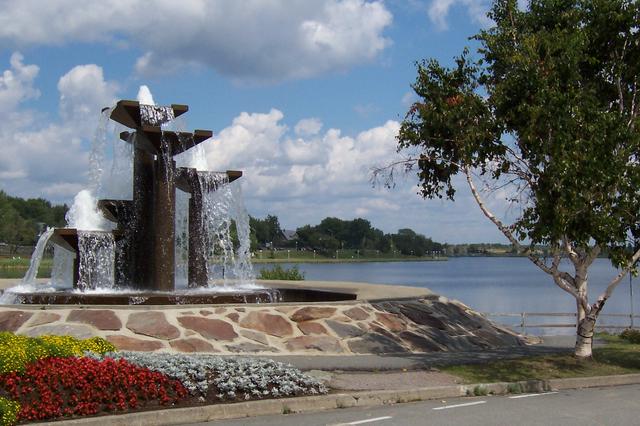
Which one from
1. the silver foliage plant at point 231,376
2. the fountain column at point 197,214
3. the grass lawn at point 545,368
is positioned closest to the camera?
the silver foliage plant at point 231,376

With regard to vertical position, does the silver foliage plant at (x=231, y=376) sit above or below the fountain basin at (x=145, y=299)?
below

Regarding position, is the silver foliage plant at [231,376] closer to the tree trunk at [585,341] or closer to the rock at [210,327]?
the rock at [210,327]

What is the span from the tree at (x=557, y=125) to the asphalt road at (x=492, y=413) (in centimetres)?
316

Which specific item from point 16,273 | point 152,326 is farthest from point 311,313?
point 16,273

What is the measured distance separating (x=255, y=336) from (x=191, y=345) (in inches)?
53.7

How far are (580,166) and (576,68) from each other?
6.75ft

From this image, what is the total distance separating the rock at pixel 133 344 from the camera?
1358cm

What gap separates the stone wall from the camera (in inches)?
551

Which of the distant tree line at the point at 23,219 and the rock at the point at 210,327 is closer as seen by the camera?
the rock at the point at 210,327

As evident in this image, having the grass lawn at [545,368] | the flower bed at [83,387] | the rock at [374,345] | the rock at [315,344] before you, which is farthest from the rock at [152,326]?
the grass lawn at [545,368]

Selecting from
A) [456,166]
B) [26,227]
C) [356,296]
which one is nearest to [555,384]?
[456,166]

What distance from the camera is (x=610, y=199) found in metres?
13.7

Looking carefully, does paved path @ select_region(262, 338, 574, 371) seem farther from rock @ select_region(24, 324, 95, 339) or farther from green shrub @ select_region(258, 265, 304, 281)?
green shrub @ select_region(258, 265, 304, 281)

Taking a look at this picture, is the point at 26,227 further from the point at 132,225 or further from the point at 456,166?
the point at 456,166
